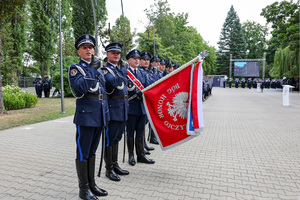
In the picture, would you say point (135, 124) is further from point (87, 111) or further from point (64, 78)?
point (64, 78)

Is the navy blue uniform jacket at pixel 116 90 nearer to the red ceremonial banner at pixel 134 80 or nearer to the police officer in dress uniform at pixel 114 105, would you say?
the police officer in dress uniform at pixel 114 105

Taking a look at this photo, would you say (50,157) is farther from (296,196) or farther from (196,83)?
(296,196)

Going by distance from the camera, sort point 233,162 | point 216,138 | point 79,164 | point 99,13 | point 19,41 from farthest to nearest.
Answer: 1. point 99,13
2. point 19,41
3. point 216,138
4. point 233,162
5. point 79,164

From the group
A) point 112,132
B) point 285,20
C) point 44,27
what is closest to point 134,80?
point 112,132

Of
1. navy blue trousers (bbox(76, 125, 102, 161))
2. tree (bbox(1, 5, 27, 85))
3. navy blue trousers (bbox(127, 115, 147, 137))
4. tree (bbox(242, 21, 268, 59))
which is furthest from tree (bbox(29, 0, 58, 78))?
tree (bbox(242, 21, 268, 59))

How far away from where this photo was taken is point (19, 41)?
31328mm

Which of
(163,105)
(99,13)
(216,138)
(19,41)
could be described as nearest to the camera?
(163,105)

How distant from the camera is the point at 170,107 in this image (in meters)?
4.52

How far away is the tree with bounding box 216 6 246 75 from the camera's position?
65688 mm

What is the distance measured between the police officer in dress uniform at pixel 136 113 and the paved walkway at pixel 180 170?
0.24 m

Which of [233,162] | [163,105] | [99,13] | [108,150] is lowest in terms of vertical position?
[233,162]

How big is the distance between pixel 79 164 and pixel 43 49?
3334 cm

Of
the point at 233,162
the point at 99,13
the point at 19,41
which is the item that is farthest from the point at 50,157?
the point at 99,13

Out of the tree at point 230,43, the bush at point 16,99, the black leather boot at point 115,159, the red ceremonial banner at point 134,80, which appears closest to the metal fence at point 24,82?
the bush at point 16,99
